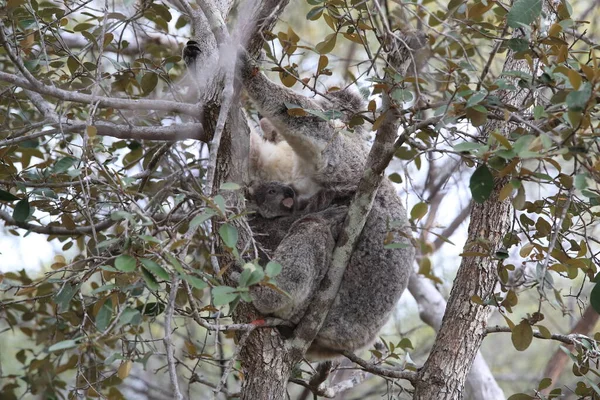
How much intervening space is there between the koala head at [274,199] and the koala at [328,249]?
0.50 ft

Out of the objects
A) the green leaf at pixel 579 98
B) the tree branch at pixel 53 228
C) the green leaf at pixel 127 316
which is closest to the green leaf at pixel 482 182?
the green leaf at pixel 579 98

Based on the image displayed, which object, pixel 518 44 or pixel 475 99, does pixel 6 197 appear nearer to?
pixel 475 99

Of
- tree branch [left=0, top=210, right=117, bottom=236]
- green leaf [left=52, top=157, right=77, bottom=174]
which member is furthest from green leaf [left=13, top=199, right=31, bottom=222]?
green leaf [left=52, top=157, right=77, bottom=174]

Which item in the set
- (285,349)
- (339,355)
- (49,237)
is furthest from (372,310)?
(49,237)

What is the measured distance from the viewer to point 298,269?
3.43 meters

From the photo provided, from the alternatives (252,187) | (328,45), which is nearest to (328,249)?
(252,187)

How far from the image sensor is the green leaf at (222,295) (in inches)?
77.2

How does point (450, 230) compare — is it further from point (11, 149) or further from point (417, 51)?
point (11, 149)

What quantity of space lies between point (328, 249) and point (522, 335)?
49.4 inches

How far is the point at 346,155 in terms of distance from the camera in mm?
3955

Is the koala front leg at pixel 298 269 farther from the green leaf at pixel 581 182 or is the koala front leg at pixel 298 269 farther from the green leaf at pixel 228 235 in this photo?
the green leaf at pixel 581 182

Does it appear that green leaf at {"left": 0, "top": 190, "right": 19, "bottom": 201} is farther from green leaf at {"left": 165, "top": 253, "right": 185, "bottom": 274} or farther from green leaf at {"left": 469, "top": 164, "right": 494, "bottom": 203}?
green leaf at {"left": 469, "top": 164, "right": 494, "bottom": 203}

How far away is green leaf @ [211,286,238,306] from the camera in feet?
6.43

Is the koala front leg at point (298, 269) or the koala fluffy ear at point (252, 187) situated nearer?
the koala front leg at point (298, 269)
